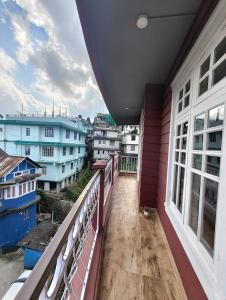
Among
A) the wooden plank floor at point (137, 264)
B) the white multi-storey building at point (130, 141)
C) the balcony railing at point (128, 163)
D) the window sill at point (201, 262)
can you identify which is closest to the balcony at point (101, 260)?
the wooden plank floor at point (137, 264)

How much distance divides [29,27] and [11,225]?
1262 centimetres

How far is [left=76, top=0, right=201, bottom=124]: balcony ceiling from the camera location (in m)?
1.44

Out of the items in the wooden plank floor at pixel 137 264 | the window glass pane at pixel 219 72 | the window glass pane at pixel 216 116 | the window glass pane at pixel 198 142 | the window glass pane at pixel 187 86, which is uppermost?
the window glass pane at pixel 187 86

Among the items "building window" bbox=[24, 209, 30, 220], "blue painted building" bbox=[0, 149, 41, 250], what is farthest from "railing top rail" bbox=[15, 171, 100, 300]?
"building window" bbox=[24, 209, 30, 220]

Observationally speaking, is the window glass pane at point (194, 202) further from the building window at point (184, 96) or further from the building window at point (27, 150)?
the building window at point (27, 150)

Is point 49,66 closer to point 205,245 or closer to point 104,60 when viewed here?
point 104,60

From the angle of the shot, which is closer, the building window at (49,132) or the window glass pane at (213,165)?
the window glass pane at (213,165)

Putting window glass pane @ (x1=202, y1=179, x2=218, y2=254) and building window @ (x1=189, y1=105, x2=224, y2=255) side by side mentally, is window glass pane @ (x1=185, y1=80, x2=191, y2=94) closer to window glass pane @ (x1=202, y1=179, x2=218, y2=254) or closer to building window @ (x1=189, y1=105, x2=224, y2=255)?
building window @ (x1=189, y1=105, x2=224, y2=255)

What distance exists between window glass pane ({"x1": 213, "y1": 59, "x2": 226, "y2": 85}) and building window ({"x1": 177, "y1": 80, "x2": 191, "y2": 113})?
603mm

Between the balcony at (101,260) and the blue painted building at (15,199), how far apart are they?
28.6 ft

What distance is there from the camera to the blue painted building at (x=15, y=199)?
30.1 ft

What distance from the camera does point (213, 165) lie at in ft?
3.92

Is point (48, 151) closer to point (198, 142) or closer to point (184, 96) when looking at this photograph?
point (184, 96)

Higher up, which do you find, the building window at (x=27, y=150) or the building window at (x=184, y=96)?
the building window at (x=184, y=96)
